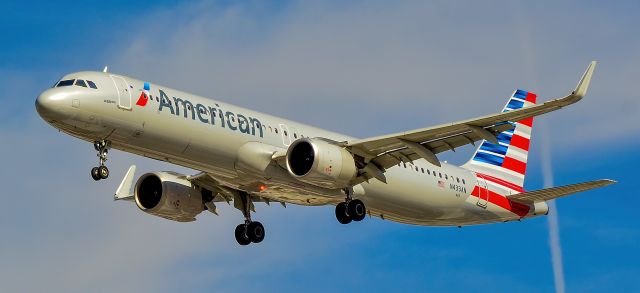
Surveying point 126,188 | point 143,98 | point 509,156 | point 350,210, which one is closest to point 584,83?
point 350,210

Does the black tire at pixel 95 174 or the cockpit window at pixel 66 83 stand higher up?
the cockpit window at pixel 66 83

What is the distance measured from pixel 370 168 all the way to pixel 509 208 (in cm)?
950

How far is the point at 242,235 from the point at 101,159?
10.5 meters

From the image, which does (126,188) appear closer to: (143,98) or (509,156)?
(143,98)

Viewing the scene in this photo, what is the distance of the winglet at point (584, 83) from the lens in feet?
140

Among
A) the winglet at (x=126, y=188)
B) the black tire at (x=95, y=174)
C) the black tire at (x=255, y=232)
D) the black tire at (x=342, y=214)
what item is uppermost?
the winglet at (x=126, y=188)

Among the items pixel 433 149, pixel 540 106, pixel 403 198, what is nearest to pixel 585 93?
pixel 540 106

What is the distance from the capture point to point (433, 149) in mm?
49406

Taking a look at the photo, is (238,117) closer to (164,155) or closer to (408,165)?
(164,155)

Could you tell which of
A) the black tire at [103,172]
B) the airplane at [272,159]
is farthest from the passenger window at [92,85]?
the black tire at [103,172]

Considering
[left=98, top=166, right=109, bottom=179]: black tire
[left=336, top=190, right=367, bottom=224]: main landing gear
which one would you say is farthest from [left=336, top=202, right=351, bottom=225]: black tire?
[left=98, top=166, right=109, bottom=179]: black tire

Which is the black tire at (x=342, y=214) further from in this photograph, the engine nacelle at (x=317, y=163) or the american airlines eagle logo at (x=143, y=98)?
the american airlines eagle logo at (x=143, y=98)

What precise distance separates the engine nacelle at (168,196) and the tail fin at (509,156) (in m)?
12.5

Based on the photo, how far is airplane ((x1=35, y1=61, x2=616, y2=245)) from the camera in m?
45.2
